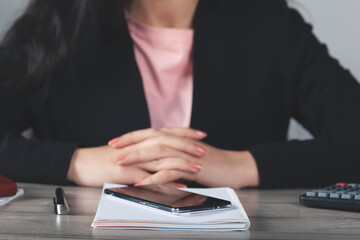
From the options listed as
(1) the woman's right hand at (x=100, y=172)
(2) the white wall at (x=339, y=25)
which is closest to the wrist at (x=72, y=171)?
(1) the woman's right hand at (x=100, y=172)

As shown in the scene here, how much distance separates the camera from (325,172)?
0.84 metres

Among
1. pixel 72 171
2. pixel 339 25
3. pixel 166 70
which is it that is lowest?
pixel 72 171

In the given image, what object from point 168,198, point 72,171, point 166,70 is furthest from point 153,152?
point 166,70

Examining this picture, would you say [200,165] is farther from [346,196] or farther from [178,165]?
[346,196]

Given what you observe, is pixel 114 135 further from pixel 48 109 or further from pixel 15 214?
pixel 15 214

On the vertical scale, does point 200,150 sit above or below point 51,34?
below

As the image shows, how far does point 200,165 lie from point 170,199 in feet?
0.86

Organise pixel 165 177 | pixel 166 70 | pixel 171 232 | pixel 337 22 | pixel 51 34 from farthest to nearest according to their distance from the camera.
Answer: pixel 337 22
pixel 166 70
pixel 51 34
pixel 165 177
pixel 171 232

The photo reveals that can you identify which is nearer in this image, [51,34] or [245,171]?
[245,171]

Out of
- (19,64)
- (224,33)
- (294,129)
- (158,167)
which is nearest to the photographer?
(158,167)

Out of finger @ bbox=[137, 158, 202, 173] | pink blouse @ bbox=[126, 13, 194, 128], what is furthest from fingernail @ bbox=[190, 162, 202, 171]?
pink blouse @ bbox=[126, 13, 194, 128]

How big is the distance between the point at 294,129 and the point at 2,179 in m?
1.30

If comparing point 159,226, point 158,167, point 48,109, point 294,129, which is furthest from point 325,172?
point 294,129

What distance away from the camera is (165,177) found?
0.76 metres
